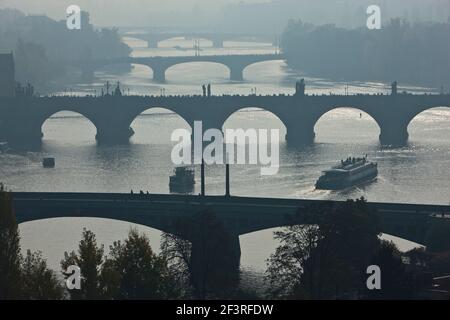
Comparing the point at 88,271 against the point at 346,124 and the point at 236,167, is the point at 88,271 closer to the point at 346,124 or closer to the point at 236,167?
the point at 236,167

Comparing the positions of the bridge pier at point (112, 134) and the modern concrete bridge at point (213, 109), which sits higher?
the modern concrete bridge at point (213, 109)

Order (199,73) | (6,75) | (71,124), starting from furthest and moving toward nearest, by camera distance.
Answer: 1. (199,73)
2. (6,75)
3. (71,124)

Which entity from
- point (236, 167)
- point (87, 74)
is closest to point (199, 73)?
point (87, 74)

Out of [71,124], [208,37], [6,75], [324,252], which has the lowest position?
[208,37]

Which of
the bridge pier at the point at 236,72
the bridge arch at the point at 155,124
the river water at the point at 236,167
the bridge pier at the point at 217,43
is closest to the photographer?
the river water at the point at 236,167

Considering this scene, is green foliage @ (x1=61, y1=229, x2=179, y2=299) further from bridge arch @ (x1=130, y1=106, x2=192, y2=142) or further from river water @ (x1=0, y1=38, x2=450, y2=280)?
bridge arch @ (x1=130, y1=106, x2=192, y2=142)

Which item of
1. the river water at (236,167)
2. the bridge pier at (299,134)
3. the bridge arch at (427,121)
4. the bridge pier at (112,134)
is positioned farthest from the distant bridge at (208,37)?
the bridge pier at (299,134)

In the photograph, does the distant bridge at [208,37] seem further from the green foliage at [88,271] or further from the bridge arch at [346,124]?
the green foliage at [88,271]
